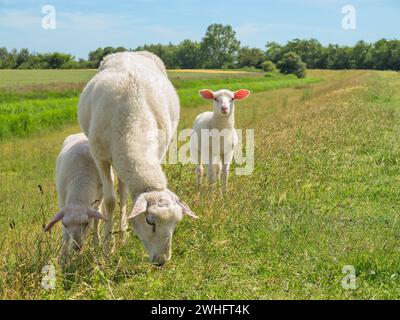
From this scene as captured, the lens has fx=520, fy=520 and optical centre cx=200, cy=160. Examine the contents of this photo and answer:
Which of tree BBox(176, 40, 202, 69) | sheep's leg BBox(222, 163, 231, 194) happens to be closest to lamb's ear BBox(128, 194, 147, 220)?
sheep's leg BBox(222, 163, 231, 194)

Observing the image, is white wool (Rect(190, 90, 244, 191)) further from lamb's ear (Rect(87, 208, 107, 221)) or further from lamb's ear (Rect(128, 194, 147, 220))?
lamb's ear (Rect(128, 194, 147, 220))

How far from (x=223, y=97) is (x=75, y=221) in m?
4.42

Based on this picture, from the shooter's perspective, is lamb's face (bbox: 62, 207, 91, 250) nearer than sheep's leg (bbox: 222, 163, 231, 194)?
Yes

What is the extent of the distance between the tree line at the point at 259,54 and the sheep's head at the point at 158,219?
251ft

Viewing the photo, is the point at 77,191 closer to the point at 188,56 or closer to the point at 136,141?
the point at 136,141

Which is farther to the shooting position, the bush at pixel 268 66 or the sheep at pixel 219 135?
Answer: the bush at pixel 268 66

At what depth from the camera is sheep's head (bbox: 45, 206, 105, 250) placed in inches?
213

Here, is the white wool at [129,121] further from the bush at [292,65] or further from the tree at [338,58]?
the tree at [338,58]

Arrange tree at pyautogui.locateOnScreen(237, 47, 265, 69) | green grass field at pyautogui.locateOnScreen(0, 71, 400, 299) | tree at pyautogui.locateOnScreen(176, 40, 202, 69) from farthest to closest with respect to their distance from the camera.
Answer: tree at pyautogui.locateOnScreen(237, 47, 265, 69) → tree at pyautogui.locateOnScreen(176, 40, 202, 69) → green grass field at pyautogui.locateOnScreen(0, 71, 400, 299)

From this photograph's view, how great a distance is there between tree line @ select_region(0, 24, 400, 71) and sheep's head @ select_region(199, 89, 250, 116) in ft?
237

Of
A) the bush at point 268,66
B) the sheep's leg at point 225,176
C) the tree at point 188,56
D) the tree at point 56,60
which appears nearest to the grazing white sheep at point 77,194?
the sheep's leg at point 225,176

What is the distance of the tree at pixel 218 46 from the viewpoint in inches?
3967

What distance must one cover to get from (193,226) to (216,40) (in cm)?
9900
